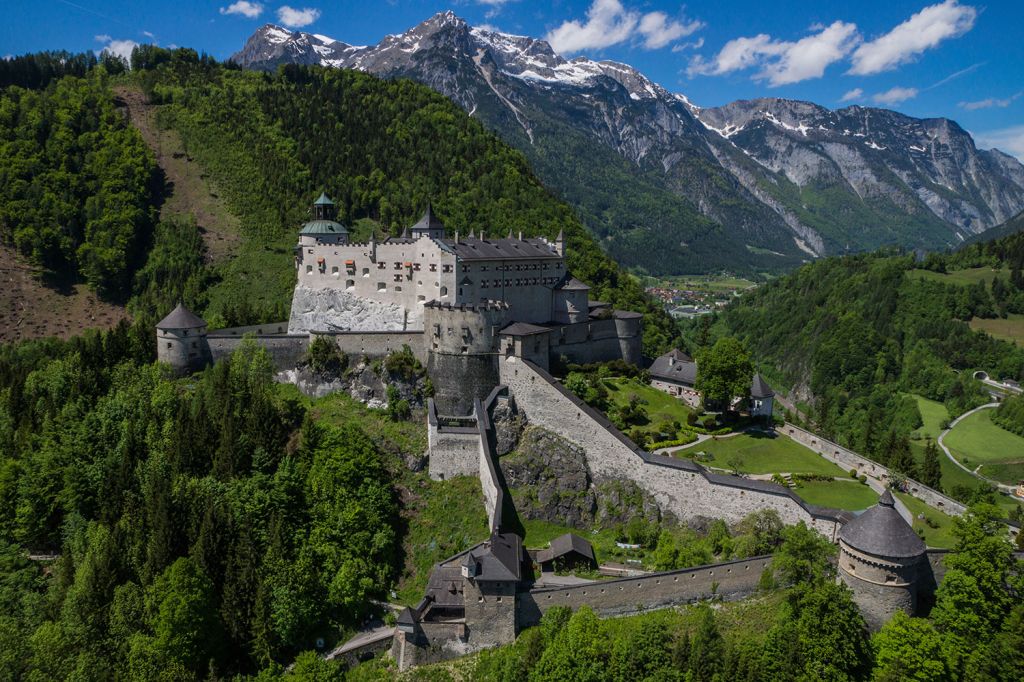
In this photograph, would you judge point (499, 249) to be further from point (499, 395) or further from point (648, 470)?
point (648, 470)

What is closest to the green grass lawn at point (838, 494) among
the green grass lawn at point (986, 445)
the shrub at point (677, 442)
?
the shrub at point (677, 442)

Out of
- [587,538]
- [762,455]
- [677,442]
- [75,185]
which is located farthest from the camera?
[75,185]

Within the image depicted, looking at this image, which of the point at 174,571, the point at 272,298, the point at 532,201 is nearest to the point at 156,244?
the point at 272,298

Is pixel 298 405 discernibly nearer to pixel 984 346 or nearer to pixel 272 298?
pixel 272 298

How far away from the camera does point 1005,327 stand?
12438 centimetres

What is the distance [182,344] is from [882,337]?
121 meters

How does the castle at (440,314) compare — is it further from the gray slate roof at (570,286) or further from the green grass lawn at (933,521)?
the green grass lawn at (933,521)

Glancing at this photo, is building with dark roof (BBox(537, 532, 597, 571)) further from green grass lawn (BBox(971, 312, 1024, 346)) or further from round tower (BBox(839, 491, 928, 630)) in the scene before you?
green grass lawn (BBox(971, 312, 1024, 346))

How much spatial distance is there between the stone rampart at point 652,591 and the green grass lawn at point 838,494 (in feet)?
25.9

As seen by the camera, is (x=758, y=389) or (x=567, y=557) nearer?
(x=567, y=557)

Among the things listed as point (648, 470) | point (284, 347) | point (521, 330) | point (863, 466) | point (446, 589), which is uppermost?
point (521, 330)

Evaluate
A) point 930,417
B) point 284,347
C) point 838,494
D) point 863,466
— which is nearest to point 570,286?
point 284,347

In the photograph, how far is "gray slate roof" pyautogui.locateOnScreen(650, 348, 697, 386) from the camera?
2312 inches

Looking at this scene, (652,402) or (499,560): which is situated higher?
(652,402)
